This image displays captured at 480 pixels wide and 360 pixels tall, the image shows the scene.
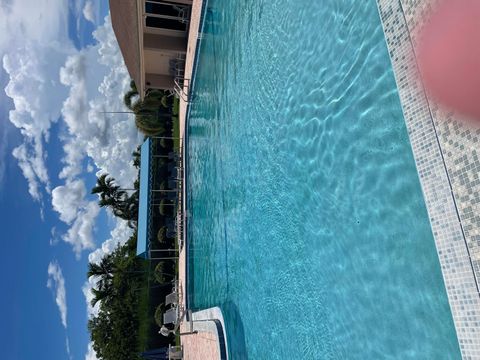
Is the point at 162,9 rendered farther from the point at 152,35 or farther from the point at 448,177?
the point at 448,177

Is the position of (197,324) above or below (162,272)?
below

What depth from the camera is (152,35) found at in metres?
15.8

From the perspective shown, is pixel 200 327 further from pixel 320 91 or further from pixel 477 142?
pixel 477 142

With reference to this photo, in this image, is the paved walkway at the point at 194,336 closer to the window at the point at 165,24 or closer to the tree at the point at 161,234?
the window at the point at 165,24

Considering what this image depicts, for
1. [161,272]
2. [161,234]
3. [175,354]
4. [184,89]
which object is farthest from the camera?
[161,272]

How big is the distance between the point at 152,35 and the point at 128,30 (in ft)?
3.03

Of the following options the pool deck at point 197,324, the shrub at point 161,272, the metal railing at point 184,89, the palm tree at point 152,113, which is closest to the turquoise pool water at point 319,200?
the pool deck at point 197,324

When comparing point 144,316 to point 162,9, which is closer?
point 162,9

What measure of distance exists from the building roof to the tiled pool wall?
12299 mm

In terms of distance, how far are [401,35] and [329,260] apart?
2.85 m

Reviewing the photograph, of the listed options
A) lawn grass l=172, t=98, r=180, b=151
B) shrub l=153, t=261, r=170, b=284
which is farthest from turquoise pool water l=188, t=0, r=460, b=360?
lawn grass l=172, t=98, r=180, b=151

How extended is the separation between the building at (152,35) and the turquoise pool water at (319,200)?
19.6ft

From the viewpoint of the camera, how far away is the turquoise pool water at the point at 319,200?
12.5 feet

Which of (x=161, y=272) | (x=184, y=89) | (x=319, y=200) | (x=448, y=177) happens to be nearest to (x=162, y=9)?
(x=184, y=89)
